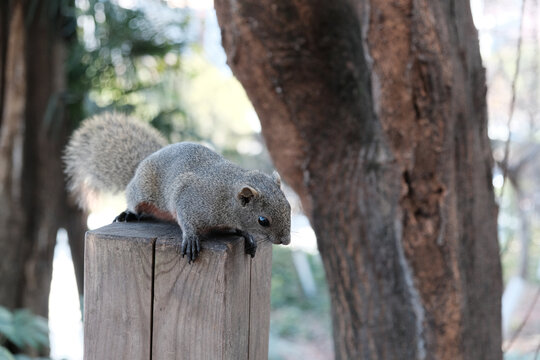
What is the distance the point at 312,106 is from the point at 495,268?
0.97 metres

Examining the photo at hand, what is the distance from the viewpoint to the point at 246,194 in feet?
5.63

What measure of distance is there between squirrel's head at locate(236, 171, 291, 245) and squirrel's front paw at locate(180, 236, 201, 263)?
0.37 meters

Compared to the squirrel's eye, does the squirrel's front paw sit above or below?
below

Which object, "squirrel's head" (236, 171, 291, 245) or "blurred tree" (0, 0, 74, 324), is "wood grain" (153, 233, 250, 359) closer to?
"squirrel's head" (236, 171, 291, 245)

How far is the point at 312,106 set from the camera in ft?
7.89

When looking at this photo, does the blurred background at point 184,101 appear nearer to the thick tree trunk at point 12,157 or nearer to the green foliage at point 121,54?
the green foliage at point 121,54

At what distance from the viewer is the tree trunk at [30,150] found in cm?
449

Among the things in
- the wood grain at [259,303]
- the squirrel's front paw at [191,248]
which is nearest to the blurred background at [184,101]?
the wood grain at [259,303]

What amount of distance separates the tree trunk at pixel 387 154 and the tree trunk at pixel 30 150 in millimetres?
2797

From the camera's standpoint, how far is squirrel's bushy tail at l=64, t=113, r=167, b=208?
7.29ft

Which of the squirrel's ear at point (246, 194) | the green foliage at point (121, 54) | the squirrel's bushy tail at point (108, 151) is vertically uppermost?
the green foliage at point (121, 54)

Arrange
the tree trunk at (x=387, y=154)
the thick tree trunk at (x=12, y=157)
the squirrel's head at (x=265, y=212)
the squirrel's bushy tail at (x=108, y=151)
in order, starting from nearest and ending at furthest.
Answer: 1. the squirrel's head at (x=265, y=212)
2. the tree trunk at (x=387, y=154)
3. the squirrel's bushy tail at (x=108, y=151)
4. the thick tree trunk at (x=12, y=157)

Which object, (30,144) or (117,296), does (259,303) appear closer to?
(117,296)

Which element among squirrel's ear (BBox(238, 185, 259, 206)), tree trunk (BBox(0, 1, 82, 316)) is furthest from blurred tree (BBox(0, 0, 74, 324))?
squirrel's ear (BBox(238, 185, 259, 206))
